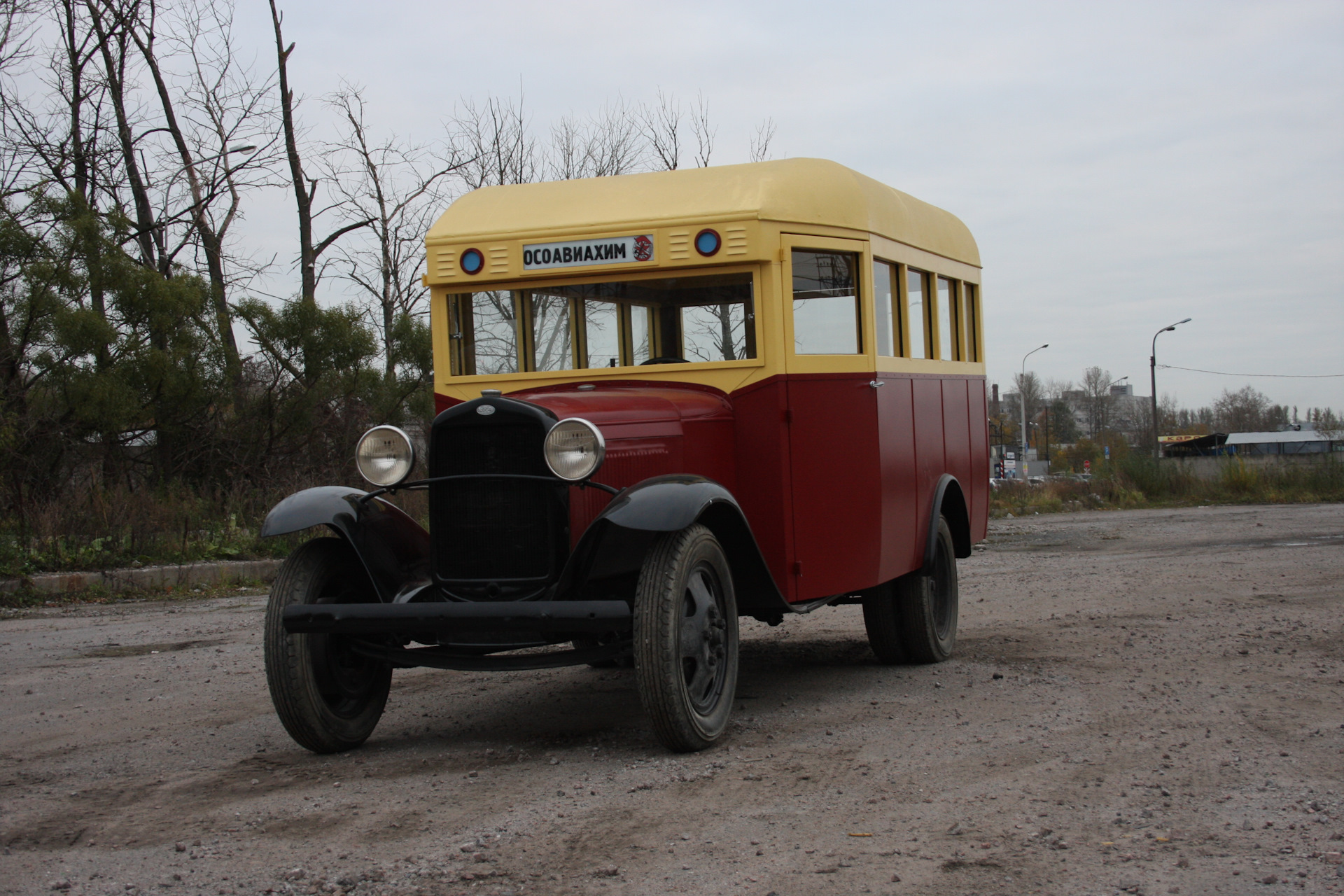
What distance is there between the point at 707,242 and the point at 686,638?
208 cm

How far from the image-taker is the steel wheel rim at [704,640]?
554cm

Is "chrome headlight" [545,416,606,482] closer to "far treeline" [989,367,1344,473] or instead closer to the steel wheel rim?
the steel wheel rim

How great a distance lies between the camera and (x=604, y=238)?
6.55m

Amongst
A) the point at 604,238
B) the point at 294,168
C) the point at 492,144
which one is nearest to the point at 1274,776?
the point at 604,238

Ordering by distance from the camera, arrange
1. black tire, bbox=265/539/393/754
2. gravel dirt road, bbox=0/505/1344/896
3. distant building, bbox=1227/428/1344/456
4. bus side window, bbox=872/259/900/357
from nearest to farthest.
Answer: gravel dirt road, bbox=0/505/1344/896
black tire, bbox=265/539/393/754
bus side window, bbox=872/259/900/357
distant building, bbox=1227/428/1344/456

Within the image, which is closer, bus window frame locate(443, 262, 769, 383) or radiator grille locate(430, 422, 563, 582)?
radiator grille locate(430, 422, 563, 582)

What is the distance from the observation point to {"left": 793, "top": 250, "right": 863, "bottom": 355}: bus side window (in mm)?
6637

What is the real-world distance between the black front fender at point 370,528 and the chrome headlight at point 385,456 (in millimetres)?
226

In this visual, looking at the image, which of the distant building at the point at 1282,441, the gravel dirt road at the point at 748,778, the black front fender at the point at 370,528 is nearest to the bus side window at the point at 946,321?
the gravel dirt road at the point at 748,778

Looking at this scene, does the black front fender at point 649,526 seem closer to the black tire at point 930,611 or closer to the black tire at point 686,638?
the black tire at point 686,638

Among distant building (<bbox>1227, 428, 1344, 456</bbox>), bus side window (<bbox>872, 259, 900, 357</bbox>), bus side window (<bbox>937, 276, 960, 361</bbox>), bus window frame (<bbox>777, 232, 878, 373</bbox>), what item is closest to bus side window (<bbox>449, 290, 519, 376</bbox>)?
bus window frame (<bbox>777, 232, 878, 373</bbox>)

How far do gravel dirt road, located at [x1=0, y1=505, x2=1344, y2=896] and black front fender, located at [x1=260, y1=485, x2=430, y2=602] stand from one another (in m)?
0.79

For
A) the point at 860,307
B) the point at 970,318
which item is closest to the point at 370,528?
the point at 860,307

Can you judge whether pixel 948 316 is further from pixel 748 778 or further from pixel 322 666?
pixel 322 666
